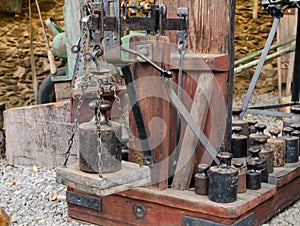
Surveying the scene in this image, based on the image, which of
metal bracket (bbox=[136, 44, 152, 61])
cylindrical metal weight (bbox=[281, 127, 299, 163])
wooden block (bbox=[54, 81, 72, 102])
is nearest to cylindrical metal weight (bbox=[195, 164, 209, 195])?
metal bracket (bbox=[136, 44, 152, 61])

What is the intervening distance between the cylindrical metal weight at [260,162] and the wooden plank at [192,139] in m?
0.31

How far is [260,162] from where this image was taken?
239 cm

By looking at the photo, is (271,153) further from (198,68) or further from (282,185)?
(198,68)

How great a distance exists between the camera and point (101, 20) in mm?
1863

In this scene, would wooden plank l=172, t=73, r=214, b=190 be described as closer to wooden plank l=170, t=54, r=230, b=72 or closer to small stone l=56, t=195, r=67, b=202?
wooden plank l=170, t=54, r=230, b=72

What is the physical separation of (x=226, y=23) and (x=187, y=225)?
0.99 meters

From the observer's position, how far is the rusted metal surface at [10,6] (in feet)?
17.4

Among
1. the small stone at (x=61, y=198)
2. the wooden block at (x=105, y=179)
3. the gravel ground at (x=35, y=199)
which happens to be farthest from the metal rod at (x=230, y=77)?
the small stone at (x=61, y=198)

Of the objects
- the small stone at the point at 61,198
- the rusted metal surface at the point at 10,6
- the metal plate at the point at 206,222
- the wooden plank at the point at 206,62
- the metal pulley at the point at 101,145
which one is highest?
the rusted metal surface at the point at 10,6

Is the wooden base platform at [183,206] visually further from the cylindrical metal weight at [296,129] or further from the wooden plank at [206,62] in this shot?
the wooden plank at [206,62]

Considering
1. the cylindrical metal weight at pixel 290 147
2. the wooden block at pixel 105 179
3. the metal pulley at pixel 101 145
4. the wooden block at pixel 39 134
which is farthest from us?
the wooden block at pixel 39 134

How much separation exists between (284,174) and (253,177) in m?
0.34

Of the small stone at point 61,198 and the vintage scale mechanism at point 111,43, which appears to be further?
the small stone at point 61,198

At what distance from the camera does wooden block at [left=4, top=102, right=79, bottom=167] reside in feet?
11.9
